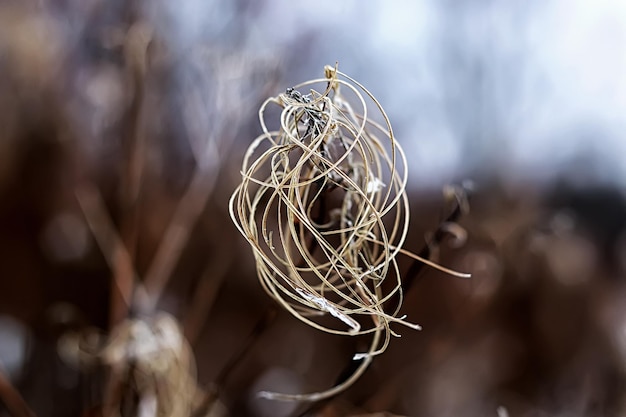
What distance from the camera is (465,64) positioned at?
20.8 inches

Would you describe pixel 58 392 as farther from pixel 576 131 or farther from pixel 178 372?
pixel 576 131

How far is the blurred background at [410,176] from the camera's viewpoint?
0.40 meters

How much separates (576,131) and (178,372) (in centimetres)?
39

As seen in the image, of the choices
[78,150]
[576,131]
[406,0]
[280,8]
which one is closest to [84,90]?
[78,150]

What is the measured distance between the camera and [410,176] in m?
0.42

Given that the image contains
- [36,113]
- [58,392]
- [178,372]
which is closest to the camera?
[178,372]

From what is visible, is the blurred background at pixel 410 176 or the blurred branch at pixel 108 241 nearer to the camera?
the blurred branch at pixel 108 241

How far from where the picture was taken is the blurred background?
0.40 m

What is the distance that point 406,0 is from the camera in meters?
0.50

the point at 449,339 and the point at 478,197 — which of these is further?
the point at 478,197

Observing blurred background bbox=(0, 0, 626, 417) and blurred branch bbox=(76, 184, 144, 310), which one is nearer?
blurred branch bbox=(76, 184, 144, 310)

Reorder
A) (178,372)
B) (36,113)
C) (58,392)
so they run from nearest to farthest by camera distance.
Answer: (178,372), (58,392), (36,113)

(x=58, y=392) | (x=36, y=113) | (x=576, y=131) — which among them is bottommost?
(x=58, y=392)

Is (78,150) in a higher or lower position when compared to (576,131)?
lower
